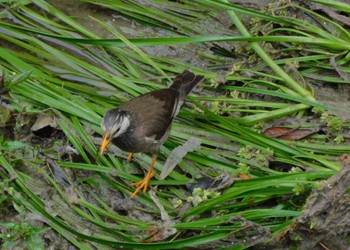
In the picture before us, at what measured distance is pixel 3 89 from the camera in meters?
7.59

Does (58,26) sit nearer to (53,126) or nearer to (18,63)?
(18,63)

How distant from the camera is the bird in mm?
7094

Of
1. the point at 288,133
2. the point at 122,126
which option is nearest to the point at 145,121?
the point at 122,126

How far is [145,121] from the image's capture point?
745 centimetres

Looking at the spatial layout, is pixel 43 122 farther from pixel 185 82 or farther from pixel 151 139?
pixel 185 82

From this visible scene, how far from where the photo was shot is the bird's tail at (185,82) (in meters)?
7.67

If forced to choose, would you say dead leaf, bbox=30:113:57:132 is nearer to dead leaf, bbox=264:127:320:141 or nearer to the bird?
the bird

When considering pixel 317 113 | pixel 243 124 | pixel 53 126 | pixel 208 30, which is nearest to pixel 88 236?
pixel 53 126

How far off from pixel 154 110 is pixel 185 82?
46cm

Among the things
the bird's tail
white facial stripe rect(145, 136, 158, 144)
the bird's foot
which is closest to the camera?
the bird's foot

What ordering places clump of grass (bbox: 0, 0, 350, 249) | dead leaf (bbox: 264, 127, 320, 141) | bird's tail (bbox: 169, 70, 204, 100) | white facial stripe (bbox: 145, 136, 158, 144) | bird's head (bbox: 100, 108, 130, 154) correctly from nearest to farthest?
clump of grass (bbox: 0, 0, 350, 249)
bird's head (bbox: 100, 108, 130, 154)
white facial stripe (bbox: 145, 136, 158, 144)
dead leaf (bbox: 264, 127, 320, 141)
bird's tail (bbox: 169, 70, 204, 100)

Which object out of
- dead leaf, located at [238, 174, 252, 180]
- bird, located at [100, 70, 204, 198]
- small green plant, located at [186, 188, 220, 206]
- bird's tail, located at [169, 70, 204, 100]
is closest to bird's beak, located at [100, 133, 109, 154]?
bird, located at [100, 70, 204, 198]

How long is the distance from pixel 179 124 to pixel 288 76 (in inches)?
43.9

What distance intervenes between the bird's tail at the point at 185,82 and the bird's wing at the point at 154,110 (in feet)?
0.24
